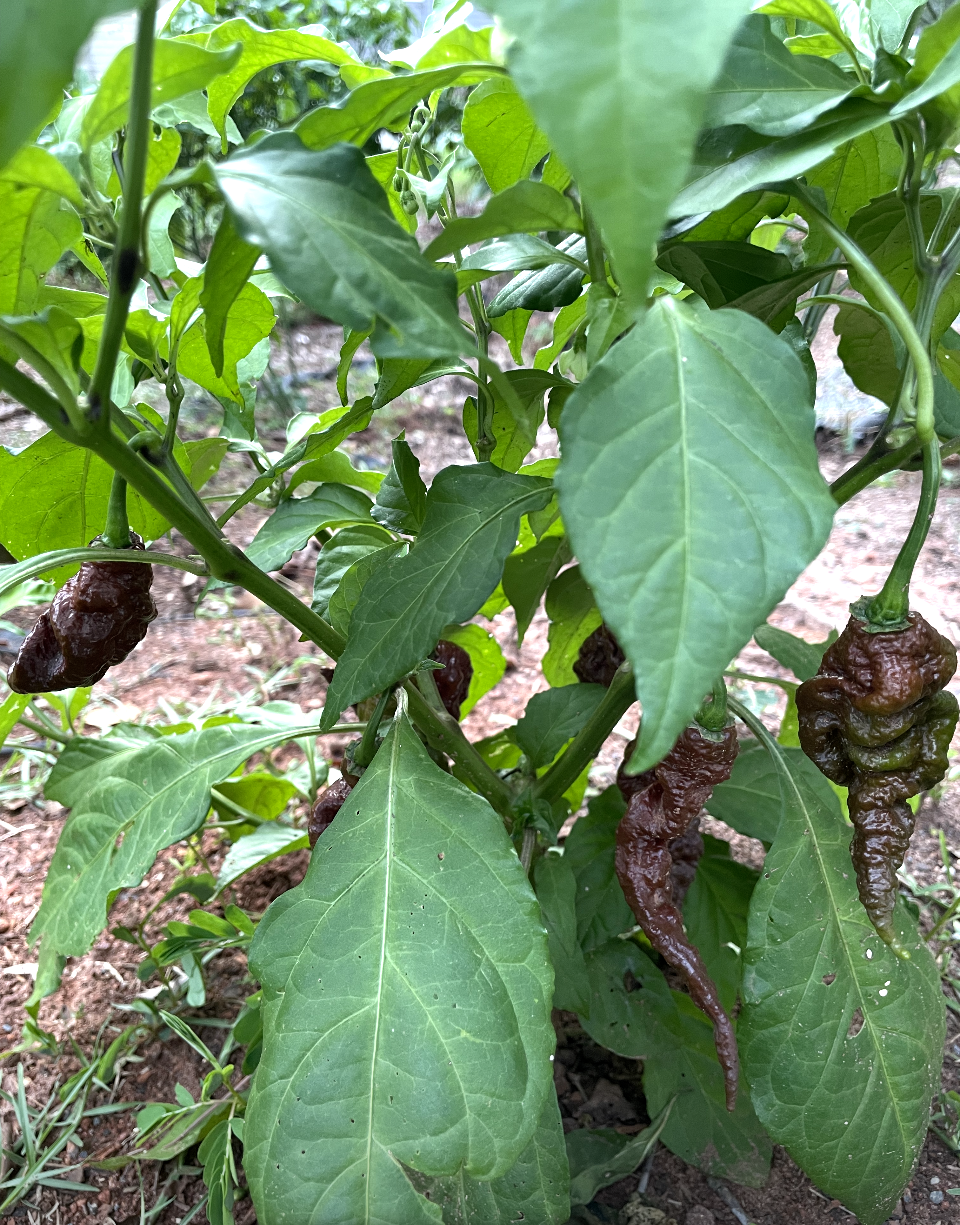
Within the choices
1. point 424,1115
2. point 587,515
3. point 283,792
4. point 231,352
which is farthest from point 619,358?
point 283,792

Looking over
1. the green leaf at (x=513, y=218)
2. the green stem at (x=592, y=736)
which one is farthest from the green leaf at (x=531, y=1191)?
the green leaf at (x=513, y=218)

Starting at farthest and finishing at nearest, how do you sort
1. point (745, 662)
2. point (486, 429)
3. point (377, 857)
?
point (745, 662), point (486, 429), point (377, 857)

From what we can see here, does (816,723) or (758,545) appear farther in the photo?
(816,723)

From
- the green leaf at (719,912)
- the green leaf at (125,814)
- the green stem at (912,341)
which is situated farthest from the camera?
the green leaf at (719,912)

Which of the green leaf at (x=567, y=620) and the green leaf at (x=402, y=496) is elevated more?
the green leaf at (x=402, y=496)

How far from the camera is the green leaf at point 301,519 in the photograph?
94 centimetres

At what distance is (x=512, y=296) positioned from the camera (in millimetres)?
868

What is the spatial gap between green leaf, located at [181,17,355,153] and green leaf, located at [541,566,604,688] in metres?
0.62

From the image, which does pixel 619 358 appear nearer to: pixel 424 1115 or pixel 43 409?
pixel 43 409

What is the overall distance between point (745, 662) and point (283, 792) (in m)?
1.17

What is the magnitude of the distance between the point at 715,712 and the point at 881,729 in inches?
5.5

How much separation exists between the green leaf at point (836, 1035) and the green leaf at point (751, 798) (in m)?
0.20

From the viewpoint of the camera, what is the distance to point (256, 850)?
129 cm

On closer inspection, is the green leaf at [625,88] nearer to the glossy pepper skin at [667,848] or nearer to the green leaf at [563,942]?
the glossy pepper skin at [667,848]
